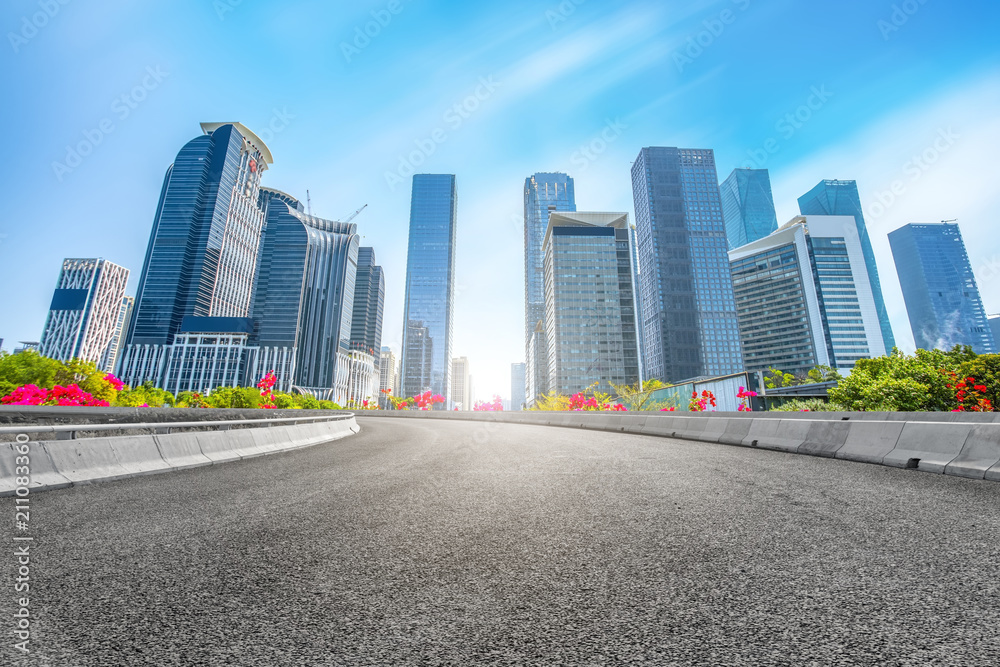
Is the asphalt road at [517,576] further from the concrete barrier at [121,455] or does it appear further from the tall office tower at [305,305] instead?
the tall office tower at [305,305]

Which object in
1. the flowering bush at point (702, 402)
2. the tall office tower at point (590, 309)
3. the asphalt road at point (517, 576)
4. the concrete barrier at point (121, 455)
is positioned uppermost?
the tall office tower at point (590, 309)

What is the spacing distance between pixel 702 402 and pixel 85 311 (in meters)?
226

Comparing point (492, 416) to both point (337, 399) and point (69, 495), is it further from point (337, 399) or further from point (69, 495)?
point (337, 399)

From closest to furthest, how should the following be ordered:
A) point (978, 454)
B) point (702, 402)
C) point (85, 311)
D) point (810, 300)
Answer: point (978, 454) → point (702, 402) → point (810, 300) → point (85, 311)

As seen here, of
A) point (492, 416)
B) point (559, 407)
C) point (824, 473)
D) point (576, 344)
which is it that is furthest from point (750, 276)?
point (824, 473)

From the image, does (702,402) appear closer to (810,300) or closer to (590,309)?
(590,309)

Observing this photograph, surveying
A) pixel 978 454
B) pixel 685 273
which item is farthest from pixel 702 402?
pixel 685 273

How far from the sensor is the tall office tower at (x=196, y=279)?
489 feet

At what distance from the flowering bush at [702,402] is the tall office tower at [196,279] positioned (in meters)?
161

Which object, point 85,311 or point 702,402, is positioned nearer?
point 702,402

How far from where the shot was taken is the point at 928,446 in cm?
672

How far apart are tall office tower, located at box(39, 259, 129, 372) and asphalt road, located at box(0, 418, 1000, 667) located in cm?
21203

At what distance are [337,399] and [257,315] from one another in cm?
4792

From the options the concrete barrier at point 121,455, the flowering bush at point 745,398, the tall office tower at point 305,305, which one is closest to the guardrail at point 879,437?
the flowering bush at point 745,398
